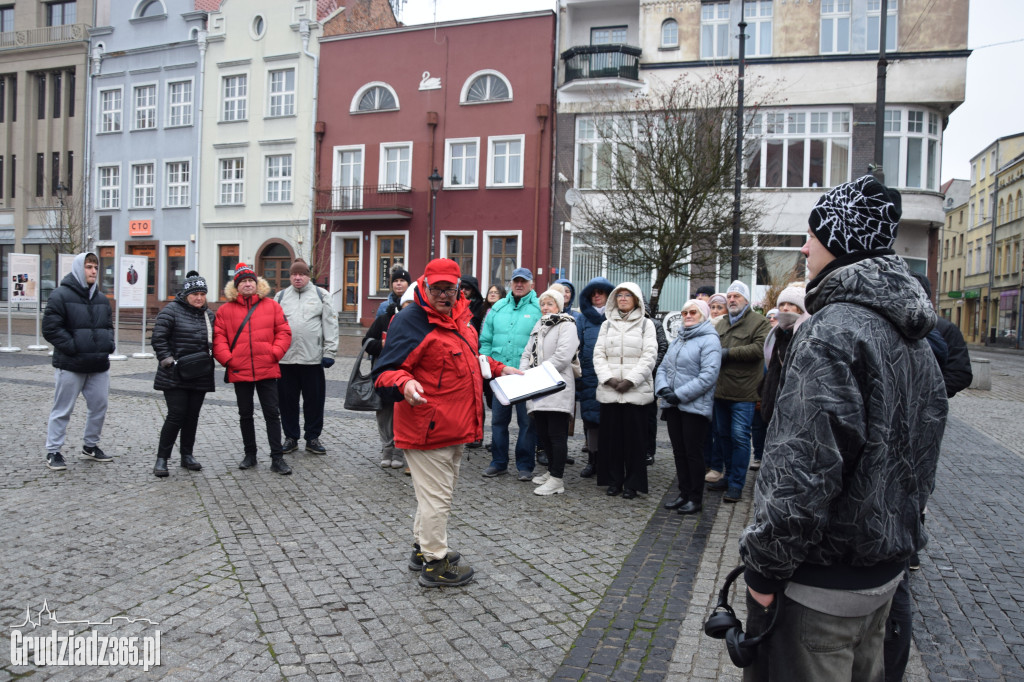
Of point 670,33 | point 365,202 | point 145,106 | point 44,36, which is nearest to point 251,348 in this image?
point 365,202

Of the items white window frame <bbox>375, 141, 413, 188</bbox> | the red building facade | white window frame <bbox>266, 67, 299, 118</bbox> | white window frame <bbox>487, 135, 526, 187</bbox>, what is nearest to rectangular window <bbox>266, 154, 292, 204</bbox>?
the red building facade

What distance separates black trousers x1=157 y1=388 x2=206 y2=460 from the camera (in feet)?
23.2

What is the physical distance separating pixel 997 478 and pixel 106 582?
823cm

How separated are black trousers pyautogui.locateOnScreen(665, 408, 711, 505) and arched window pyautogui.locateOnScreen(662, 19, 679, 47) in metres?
23.8

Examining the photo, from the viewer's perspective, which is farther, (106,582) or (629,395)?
(629,395)

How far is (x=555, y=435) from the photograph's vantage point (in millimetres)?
6902

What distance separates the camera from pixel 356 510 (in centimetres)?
605

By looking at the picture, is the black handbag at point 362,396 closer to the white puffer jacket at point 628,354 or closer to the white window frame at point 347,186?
the white puffer jacket at point 628,354

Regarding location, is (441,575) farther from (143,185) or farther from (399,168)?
(143,185)

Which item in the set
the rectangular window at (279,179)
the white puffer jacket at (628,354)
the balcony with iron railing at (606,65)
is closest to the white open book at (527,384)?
the white puffer jacket at (628,354)

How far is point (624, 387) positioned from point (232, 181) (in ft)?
98.7

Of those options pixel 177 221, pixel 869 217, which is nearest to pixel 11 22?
pixel 177 221

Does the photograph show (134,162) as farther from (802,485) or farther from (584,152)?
(802,485)

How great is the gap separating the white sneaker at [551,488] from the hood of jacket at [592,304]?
1689 mm
